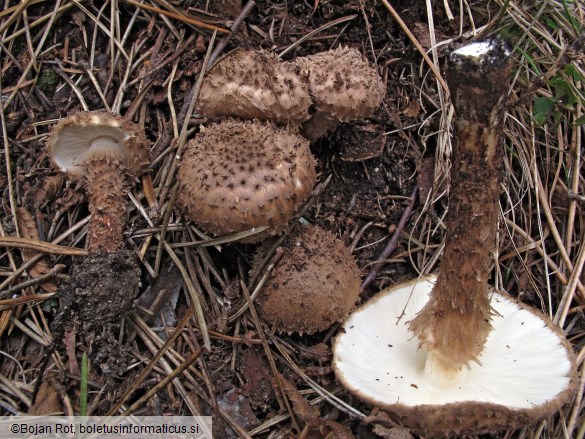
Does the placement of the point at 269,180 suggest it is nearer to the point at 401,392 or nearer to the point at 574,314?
the point at 401,392

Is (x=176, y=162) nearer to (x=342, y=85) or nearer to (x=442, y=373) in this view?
(x=342, y=85)

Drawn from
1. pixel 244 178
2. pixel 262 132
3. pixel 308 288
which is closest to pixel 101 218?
pixel 244 178

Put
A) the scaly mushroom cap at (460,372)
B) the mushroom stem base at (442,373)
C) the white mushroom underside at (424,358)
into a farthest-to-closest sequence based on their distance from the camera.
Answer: the mushroom stem base at (442,373) < the white mushroom underside at (424,358) < the scaly mushroom cap at (460,372)

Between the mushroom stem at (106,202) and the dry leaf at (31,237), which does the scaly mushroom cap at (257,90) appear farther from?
the dry leaf at (31,237)

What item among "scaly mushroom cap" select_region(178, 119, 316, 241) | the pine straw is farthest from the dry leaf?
"scaly mushroom cap" select_region(178, 119, 316, 241)

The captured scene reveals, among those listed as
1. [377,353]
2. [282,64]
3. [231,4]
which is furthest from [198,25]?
[377,353]

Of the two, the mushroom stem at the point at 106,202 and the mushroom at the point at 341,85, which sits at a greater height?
the mushroom at the point at 341,85

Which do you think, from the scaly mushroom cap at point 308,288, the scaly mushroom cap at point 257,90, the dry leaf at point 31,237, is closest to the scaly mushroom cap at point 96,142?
the dry leaf at point 31,237
